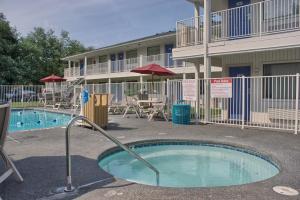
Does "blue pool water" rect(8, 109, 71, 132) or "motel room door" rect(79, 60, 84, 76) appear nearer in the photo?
"blue pool water" rect(8, 109, 71, 132)

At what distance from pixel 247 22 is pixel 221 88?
3742 millimetres

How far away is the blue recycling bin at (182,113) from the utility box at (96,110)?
2.89 m

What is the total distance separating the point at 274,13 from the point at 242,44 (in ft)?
6.91

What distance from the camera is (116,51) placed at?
1200 inches

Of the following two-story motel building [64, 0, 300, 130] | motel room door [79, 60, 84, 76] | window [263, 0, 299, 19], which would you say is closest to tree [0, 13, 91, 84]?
motel room door [79, 60, 84, 76]

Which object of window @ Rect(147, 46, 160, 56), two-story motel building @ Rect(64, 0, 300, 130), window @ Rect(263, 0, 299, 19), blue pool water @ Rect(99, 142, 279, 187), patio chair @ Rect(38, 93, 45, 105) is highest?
window @ Rect(147, 46, 160, 56)

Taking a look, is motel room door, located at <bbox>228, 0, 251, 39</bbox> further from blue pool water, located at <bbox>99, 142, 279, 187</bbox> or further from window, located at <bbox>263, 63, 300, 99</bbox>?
blue pool water, located at <bbox>99, 142, 279, 187</bbox>

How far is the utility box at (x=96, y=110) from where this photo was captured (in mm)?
9961

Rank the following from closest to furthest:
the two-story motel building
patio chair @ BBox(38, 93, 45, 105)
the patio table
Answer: the two-story motel building < the patio table < patio chair @ BBox(38, 93, 45, 105)

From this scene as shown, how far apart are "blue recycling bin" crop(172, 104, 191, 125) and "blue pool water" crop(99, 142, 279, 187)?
3.11 metres

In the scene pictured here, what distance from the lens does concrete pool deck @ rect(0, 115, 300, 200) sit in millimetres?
3977

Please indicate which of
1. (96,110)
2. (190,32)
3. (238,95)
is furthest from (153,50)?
(96,110)

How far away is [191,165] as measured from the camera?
680 centimetres

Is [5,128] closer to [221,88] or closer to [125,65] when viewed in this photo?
[221,88]
